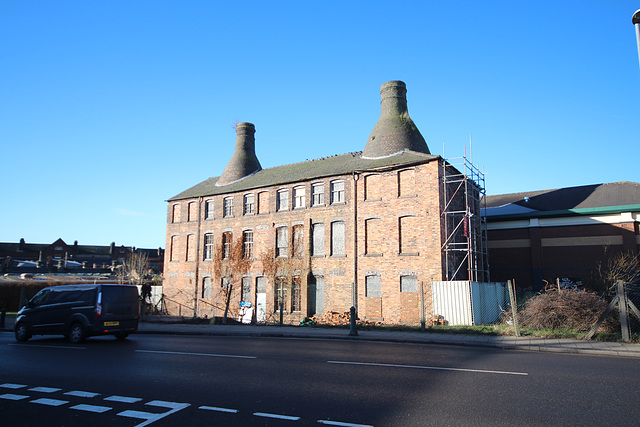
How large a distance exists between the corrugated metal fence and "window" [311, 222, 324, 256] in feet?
26.4

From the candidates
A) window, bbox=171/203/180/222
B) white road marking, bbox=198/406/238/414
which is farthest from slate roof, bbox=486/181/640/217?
white road marking, bbox=198/406/238/414

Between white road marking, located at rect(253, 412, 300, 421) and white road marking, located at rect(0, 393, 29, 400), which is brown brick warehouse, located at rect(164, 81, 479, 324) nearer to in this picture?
white road marking, located at rect(253, 412, 300, 421)

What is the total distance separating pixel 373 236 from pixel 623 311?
13376 millimetres

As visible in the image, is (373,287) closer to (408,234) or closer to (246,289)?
(408,234)

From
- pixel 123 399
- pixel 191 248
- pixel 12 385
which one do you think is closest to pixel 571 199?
pixel 191 248

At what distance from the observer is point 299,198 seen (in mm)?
28766

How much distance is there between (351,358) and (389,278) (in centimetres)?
1393

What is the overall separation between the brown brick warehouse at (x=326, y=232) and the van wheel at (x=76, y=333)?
11.0 meters

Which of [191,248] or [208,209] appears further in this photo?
[191,248]

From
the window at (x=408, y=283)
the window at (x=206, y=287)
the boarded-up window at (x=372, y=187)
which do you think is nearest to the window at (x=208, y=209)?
the window at (x=206, y=287)

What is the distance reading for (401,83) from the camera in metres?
29.0

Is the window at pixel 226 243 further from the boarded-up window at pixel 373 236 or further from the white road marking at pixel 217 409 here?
the white road marking at pixel 217 409

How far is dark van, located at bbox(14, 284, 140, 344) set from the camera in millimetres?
14234

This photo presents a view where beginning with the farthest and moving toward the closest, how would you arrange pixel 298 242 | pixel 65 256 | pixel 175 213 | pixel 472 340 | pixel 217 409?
pixel 65 256
pixel 175 213
pixel 298 242
pixel 472 340
pixel 217 409
